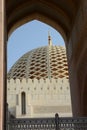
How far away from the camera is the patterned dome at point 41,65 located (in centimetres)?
2648

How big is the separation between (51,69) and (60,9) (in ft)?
58.8

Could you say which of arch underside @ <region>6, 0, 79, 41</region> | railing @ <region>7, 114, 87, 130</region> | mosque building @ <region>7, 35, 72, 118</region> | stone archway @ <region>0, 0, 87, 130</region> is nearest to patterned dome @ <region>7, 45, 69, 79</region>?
mosque building @ <region>7, 35, 72, 118</region>

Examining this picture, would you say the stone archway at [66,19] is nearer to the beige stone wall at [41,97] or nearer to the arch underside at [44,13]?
the arch underside at [44,13]

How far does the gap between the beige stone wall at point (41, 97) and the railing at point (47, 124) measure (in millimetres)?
15134

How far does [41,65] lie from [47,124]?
71.0 feet

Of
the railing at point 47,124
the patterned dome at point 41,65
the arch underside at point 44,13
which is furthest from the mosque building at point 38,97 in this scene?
the railing at point 47,124

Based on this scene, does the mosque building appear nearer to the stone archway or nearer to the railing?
the stone archway

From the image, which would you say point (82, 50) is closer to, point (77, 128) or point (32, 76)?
point (77, 128)

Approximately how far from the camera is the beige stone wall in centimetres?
2153

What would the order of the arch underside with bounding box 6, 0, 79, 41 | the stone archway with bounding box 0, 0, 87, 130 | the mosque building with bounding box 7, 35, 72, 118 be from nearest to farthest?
the stone archway with bounding box 0, 0, 87, 130, the arch underside with bounding box 6, 0, 79, 41, the mosque building with bounding box 7, 35, 72, 118

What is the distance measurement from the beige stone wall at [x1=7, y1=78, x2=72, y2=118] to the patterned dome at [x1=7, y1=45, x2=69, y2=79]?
3.19m

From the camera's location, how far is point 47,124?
19.7ft

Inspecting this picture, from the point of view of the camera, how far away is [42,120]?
6.03 m

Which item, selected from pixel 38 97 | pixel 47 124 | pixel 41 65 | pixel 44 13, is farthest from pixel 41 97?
pixel 47 124
